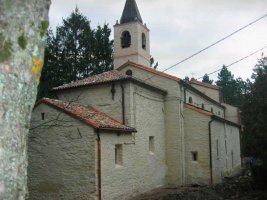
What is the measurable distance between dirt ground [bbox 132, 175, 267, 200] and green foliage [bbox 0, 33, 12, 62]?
1600cm

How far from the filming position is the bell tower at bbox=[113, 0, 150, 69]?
26.5 meters

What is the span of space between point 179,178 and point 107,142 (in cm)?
786

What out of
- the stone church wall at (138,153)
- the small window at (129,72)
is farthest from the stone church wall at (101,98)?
the small window at (129,72)

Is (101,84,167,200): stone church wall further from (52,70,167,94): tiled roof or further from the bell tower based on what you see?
the bell tower

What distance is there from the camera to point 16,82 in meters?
2.19

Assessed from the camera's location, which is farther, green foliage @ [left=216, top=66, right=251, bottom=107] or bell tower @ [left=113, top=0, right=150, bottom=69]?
green foliage @ [left=216, top=66, right=251, bottom=107]

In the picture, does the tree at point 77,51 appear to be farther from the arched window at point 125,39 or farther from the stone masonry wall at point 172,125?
the stone masonry wall at point 172,125

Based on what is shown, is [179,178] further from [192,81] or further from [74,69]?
[74,69]

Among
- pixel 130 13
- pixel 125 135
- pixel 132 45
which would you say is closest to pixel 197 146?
pixel 125 135

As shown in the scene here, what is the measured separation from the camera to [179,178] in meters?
22.7

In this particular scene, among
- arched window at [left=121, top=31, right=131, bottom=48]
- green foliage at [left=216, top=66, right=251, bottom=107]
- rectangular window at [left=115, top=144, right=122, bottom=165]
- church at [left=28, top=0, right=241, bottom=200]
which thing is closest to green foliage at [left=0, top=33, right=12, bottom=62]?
church at [left=28, top=0, right=241, bottom=200]

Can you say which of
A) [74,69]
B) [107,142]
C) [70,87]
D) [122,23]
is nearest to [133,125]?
[107,142]

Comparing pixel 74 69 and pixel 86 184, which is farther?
pixel 74 69

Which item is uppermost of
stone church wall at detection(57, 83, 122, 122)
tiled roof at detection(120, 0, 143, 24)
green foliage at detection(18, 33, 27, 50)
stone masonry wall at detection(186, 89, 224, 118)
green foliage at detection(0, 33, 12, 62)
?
tiled roof at detection(120, 0, 143, 24)
